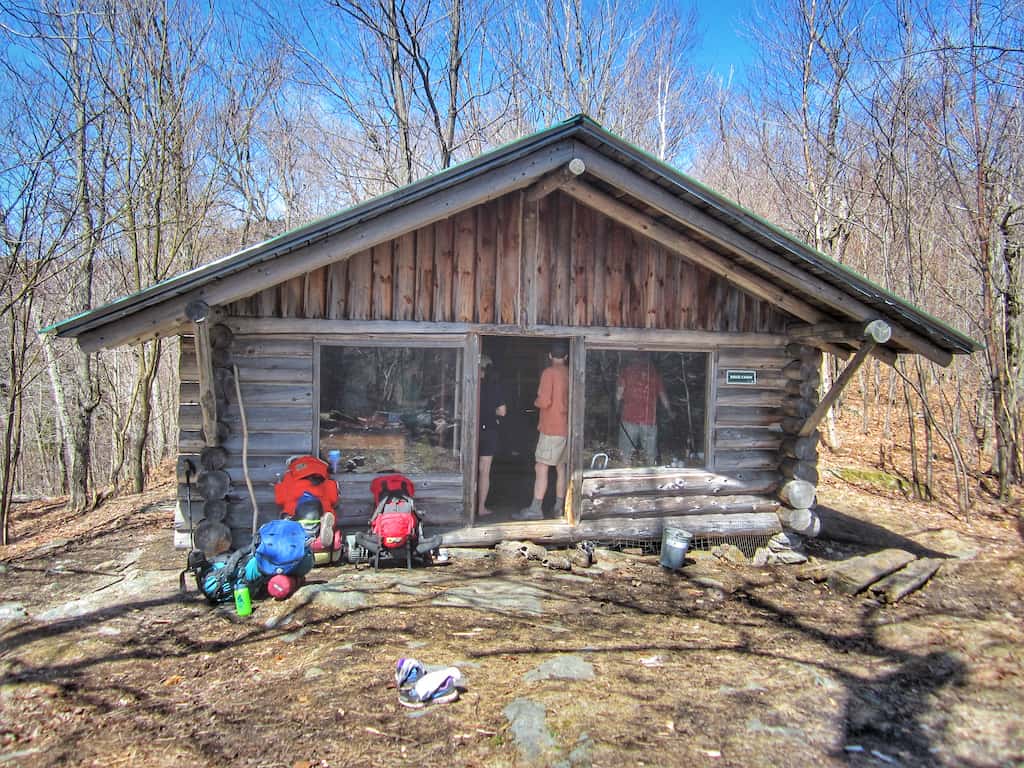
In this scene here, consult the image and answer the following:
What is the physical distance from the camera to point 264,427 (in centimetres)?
733

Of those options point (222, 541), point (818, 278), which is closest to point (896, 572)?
point (818, 278)

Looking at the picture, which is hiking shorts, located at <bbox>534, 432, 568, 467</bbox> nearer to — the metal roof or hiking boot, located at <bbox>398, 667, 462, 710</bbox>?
the metal roof

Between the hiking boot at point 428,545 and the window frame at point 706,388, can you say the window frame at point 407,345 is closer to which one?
the hiking boot at point 428,545

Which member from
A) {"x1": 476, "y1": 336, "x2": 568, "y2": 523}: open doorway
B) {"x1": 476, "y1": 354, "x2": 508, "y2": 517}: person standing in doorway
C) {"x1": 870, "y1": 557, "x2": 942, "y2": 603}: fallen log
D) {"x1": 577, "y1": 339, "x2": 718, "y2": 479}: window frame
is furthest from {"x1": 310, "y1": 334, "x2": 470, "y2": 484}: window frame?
{"x1": 870, "y1": 557, "x2": 942, "y2": 603}: fallen log

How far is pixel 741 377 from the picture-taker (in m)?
8.62

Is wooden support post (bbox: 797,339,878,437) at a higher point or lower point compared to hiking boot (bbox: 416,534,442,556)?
higher

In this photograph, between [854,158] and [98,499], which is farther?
[854,158]

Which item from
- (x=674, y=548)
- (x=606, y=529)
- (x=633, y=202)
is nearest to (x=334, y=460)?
(x=606, y=529)

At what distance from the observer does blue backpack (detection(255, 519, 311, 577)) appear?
20.1 ft

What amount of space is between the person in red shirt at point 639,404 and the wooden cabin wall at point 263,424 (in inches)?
124

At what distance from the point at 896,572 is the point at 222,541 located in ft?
24.3

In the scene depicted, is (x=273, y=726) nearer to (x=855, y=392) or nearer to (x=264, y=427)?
(x=264, y=427)

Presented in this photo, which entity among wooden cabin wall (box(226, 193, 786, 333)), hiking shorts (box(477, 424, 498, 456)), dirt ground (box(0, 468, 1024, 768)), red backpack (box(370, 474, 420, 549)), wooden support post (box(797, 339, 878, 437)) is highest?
wooden cabin wall (box(226, 193, 786, 333))

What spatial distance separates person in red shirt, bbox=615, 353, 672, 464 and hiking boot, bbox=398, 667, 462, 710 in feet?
14.6
